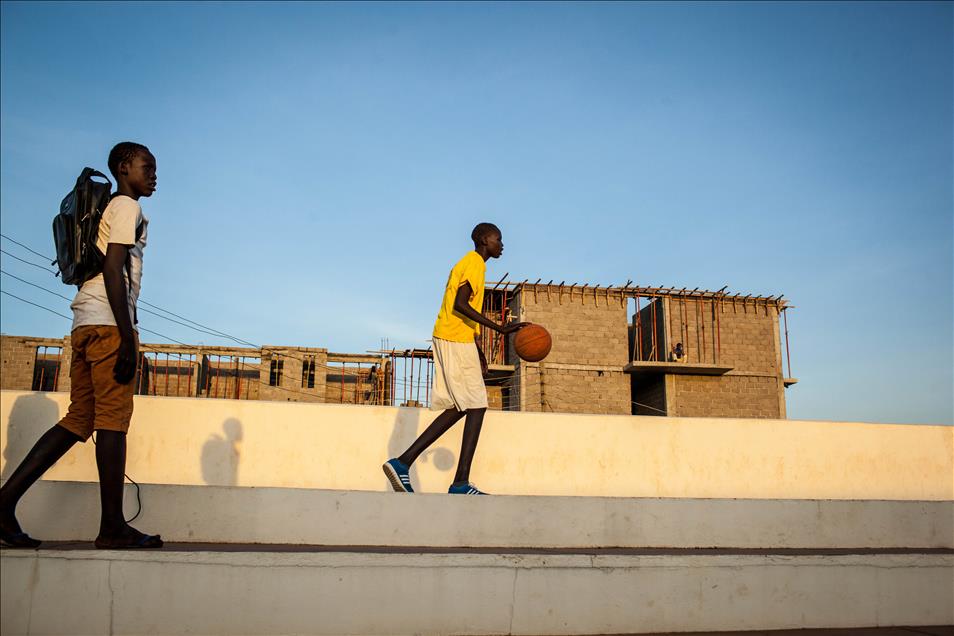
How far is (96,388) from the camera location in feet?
9.77

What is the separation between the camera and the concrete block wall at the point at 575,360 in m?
25.1

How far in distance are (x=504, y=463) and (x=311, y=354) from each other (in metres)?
26.7

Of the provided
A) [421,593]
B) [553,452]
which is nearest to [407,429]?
[553,452]

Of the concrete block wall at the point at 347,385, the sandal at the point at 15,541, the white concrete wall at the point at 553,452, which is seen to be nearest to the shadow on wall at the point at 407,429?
the white concrete wall at the point at 553,452

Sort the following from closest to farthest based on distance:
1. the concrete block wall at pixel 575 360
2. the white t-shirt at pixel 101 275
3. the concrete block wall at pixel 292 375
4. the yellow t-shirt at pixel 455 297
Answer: the white t-shirt at pixel 101 275, the yellow t-shirt at pixel 455 297, the concrete block wall at pixel 575 360, the concrete block wall at pixel 292 375

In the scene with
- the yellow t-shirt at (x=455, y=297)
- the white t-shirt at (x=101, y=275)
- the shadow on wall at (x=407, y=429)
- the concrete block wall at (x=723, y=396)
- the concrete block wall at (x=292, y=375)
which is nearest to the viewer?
the white t-shirt at (x=101, y=275)

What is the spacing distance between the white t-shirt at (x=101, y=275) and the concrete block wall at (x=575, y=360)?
72.6 feet

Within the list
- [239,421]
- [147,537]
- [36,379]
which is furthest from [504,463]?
[36,379]

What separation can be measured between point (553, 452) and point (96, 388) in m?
4.91

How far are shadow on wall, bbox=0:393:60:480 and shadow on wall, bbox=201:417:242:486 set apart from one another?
1.44 m

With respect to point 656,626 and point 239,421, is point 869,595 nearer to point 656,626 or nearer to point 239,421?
point 656,626

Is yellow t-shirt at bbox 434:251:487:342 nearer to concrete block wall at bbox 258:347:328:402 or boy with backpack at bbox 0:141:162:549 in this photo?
boy with backpack at bbox 0:141:162:549

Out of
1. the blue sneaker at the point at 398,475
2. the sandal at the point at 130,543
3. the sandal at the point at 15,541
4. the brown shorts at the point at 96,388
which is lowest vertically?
the sandal at the point at 130,543

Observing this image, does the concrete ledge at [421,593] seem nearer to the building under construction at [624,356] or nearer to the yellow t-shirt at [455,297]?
the yellow t-shirt at [455,297]
